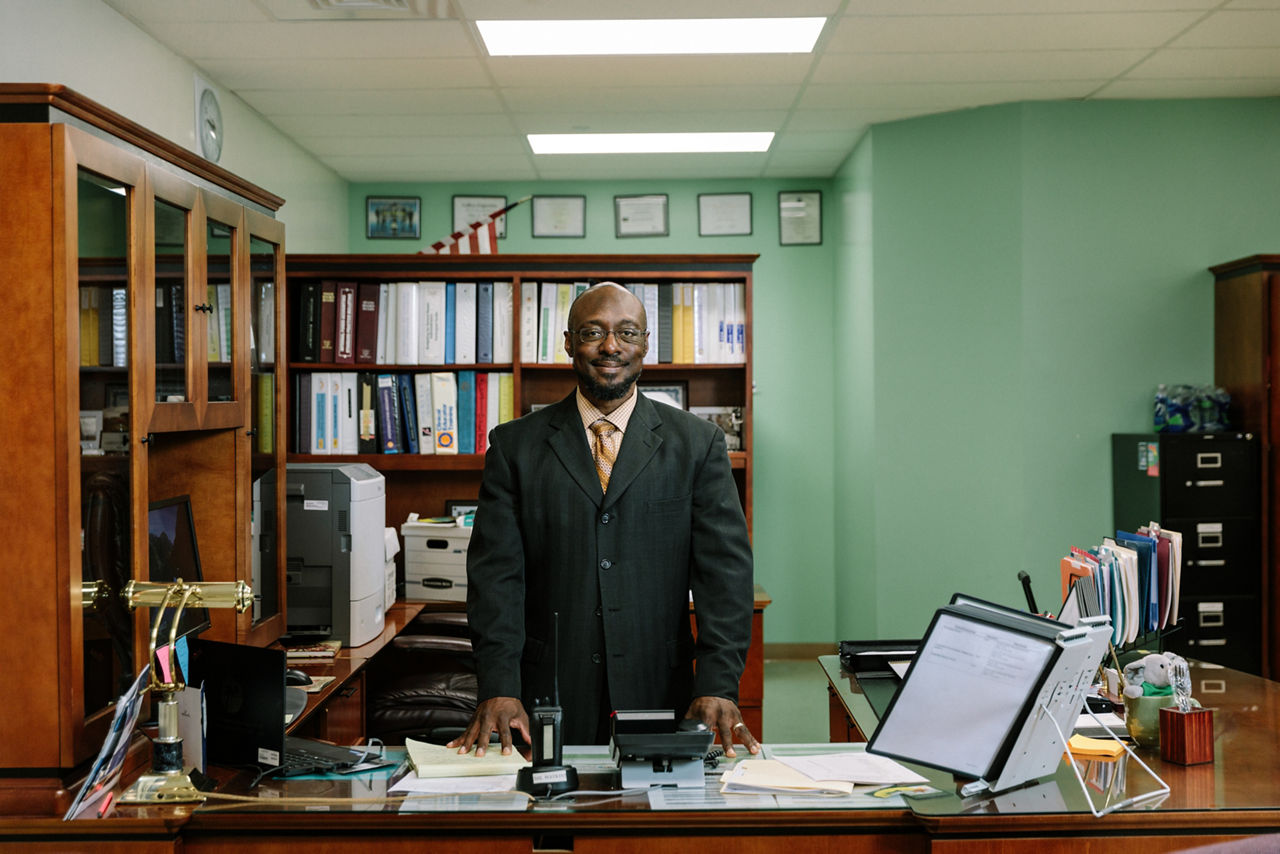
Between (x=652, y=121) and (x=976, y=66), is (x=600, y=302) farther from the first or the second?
(x=652, y=121)

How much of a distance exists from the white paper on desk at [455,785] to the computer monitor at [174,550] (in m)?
0.62

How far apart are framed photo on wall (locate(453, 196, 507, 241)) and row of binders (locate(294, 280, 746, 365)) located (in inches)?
53.7

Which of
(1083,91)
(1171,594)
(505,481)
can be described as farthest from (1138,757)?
(1083,91)

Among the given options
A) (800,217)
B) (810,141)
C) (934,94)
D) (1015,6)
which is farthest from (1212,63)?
(800,217)

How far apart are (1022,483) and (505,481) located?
3144mm

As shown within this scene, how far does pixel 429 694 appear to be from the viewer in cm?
340

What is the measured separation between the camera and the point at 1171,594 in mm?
2484

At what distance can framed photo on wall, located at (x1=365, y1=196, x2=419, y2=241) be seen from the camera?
5730 mm

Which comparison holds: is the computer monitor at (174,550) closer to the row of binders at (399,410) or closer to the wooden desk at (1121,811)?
the wooden desk at (1121,811)

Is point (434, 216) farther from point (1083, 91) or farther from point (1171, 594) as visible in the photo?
point (1171, 594)

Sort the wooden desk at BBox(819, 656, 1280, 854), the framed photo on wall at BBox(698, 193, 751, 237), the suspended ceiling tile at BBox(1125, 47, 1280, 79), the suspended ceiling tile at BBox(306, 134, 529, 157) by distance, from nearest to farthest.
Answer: the wooden desk at BBox(819, 656, 1280, 854), the suspended ceiling tile at BBox(1125, 47, 1280, 79), the suspended ceiling tile at BBox(306, 134, 529, 157), the framed photo on wall at BBox(698, 193, 751, 237)

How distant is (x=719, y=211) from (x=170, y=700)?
4560 mm

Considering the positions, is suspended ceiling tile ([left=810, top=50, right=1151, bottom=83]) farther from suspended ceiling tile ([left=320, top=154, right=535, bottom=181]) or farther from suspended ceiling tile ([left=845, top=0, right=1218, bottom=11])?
suspended ceiling tile ([left=320, top=154, right=535, bottom=181])

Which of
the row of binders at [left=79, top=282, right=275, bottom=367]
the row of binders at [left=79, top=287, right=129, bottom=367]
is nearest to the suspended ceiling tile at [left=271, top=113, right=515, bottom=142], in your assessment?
the row of binders at [left=79, top=282, right=275, bottom=367]
